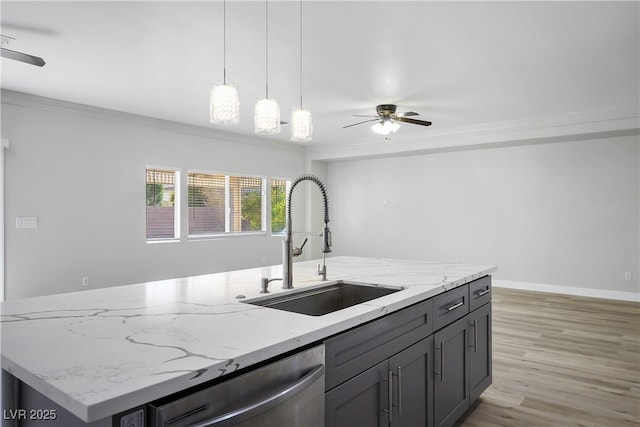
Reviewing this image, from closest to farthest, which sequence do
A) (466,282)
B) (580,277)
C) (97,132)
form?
(466,282), (97,132), (580,277)

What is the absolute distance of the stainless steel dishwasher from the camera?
903 millimetres

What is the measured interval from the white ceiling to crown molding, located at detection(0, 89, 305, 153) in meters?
0.16

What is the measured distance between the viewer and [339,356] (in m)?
1.38

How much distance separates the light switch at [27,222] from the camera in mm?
4719

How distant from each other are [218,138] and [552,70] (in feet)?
16.1

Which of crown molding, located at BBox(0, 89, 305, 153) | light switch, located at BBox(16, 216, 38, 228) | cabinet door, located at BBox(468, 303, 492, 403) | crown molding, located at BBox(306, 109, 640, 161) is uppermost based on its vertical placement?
crown molding, located at BBox(0, 89, 305, 153)

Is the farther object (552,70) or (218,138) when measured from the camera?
(218,138)

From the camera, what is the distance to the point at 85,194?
5.27 metres

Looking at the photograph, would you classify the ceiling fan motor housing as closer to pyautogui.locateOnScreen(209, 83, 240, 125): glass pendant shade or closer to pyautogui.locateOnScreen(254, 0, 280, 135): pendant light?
pyautogui.locateOnScreen(254, 0, 280, 135): pendant light

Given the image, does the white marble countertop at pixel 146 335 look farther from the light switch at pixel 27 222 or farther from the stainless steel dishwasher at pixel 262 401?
the light switch at pixel 27 222

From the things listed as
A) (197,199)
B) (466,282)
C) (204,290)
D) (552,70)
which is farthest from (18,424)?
(197,199)

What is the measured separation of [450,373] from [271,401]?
1.37 meters

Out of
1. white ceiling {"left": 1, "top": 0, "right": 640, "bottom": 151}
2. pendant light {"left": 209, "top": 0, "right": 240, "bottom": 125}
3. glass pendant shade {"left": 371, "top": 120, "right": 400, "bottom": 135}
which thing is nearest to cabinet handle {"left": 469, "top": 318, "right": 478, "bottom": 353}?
pendant light {"left": 209, "top": 0, "right": 240, "bottom": 125}

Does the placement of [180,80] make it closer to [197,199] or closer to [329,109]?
[329,109]
